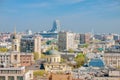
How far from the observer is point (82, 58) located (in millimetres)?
41281

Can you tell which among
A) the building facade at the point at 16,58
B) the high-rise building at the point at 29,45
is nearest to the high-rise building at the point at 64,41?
the high-rise building at the point at 29,45

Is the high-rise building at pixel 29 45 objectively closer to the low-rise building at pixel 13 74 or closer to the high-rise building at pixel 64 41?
the high-rise building at pixel 64 41

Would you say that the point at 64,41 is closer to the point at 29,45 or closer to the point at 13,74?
the point at 29,45

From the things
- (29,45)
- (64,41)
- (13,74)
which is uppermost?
(64,41)

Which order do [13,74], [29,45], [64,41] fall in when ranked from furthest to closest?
[64,41], [29,45], [13,74]

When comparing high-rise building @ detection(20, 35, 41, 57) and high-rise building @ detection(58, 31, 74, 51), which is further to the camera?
high-rise building @ detection(58, 31, 74, 51)

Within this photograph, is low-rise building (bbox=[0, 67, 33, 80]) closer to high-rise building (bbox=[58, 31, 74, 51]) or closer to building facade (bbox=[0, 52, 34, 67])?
building facade (bbox=[0, 52, 34, 67])

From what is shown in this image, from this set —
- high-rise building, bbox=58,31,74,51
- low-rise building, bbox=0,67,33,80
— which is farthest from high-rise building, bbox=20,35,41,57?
low-rise building, bbox=0,67,33,80

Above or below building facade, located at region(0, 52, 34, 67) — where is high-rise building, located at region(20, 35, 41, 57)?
above

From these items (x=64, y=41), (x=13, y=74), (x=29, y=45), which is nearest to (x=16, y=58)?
(x=29, y=45)

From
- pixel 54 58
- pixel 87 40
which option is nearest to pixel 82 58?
pixel 54 58

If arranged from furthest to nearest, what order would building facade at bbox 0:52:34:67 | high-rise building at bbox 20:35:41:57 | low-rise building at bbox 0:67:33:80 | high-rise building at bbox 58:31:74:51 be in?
high-rise building at bbox 58:31:74:51 < high-rise building at bbox 20:35:41:57 < building facade at bbox 0:52:34:67 < low-rise building at bbox 0:67:33:80

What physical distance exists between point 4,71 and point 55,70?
505 inches

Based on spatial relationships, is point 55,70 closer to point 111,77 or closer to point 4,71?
point 111,77
